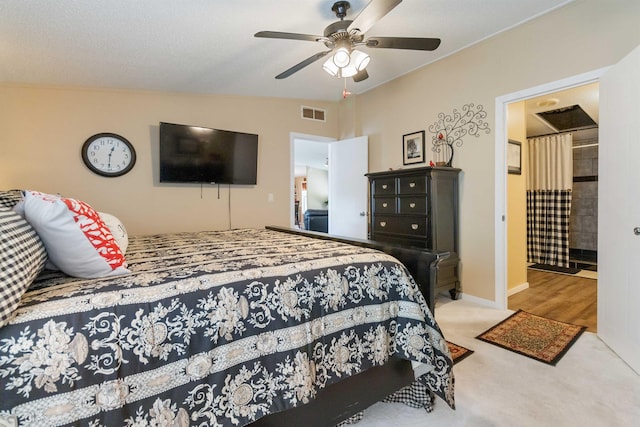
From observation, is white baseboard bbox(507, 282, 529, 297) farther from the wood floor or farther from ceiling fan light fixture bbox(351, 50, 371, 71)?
ceiling fan light fixture bbox(351, 50, 371, 71)

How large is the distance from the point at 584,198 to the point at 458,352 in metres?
4.73

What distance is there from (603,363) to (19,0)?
4455mm

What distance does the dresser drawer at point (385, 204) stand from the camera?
3.53m

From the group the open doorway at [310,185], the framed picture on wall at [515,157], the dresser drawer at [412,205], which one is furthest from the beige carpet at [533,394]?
the open doorway at [310,185]

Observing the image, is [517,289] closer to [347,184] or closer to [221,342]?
[347,184]

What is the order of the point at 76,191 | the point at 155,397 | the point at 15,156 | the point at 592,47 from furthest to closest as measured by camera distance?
the point at 76,191
the point at 15,156
the point at 592,47
the point at 155,397

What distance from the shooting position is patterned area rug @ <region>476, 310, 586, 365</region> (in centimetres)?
222

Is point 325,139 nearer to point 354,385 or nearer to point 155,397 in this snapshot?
point 354,385

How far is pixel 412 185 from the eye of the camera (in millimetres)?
3295

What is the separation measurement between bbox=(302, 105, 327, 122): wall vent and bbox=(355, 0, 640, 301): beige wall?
781 mm

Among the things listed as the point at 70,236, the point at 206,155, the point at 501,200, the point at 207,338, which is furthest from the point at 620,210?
the point at 206,155

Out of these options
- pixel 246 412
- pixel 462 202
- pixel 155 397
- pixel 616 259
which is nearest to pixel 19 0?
pixel 155 397

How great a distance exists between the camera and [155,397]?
3.16ft

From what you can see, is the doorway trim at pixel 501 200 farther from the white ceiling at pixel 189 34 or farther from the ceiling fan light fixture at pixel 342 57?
the ceiling fan light fixture at pixel 342 57
